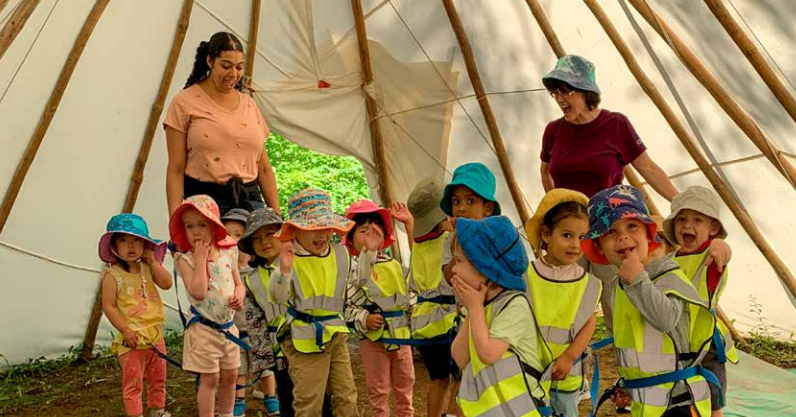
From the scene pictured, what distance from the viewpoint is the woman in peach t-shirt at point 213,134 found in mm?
3982

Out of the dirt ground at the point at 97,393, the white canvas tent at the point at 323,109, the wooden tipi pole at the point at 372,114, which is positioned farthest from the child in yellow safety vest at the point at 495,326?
the wooden tipi pole at the point at 372,114

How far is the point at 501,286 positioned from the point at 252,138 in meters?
2.02

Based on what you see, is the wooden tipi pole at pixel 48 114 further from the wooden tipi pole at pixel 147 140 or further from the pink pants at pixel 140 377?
the pink pants at pixel 140 377

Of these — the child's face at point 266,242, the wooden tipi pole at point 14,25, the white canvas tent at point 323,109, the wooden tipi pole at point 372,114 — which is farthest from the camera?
the wooden tipi pole at point 372,114

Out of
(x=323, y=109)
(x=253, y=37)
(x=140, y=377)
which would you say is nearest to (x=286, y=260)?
(x=140, y=377)

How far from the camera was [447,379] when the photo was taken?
3.82m

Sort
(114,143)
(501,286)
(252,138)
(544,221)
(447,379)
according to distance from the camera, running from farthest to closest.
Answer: (114,143) → (252,138) → (447,379) → (544,221) → (501,286)

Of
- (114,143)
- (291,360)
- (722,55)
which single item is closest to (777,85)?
(722,55)

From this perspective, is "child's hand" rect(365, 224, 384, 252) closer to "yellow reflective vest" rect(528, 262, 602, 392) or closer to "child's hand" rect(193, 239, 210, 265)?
"child's hand" rect(193, 239, 210, 265)

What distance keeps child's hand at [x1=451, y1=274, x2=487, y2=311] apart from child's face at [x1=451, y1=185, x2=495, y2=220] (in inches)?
40.3

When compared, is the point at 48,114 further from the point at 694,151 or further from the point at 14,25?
the point at 694,151

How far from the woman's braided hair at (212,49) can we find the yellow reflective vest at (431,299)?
1.25m

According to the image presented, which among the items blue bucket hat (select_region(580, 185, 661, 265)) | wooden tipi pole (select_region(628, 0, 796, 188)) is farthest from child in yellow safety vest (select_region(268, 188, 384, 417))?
wooden tipi pole (select_region(628, 0, 796, 188))

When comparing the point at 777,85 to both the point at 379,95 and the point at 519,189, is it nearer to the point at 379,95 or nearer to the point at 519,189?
the point at 519,189
